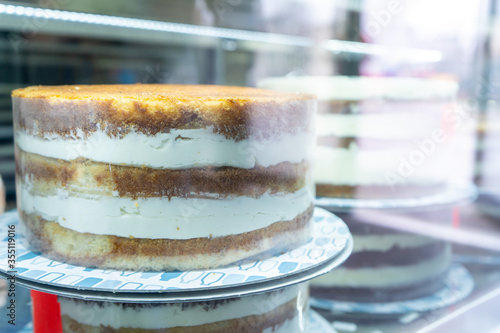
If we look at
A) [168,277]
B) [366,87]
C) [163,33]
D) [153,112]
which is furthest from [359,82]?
[168,277]

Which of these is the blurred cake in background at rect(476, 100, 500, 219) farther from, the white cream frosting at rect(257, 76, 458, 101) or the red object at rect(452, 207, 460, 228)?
the white cream frosting at rect(257, 76, 458, 101)

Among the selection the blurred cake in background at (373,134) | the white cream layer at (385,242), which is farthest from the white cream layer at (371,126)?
the white cream layer at (385,242)

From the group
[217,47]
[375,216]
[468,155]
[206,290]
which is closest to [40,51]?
[217,47]

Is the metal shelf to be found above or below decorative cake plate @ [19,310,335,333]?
above

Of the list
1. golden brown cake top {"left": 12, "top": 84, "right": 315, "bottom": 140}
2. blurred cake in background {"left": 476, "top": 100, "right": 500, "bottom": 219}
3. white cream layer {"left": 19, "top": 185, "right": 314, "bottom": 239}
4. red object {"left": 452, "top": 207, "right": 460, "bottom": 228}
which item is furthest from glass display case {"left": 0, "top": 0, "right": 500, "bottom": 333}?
white cream layer {"left": 19, "top": 185, "right": 314, "bottom": 239}

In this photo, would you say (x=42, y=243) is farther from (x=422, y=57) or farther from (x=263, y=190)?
(x=422, y=57)

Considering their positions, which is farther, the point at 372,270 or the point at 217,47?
the point at 217,47

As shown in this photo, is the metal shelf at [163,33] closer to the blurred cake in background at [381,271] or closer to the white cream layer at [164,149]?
the white cream layer at [164,149]
